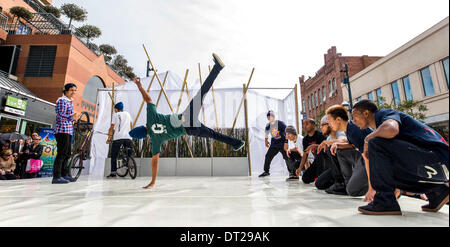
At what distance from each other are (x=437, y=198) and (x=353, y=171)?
71cm

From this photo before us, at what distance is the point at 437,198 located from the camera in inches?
42.3

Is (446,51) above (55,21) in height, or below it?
below

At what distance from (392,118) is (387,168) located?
263 mm

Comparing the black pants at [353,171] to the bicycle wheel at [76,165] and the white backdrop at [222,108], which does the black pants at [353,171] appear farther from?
the bicycle wheel at [76,165]

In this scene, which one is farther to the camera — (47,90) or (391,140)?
(47,90)

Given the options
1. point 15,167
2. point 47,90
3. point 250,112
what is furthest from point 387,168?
point 47,90

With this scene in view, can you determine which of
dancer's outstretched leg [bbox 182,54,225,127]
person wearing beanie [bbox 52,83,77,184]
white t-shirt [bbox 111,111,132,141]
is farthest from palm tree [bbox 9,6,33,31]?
dancer's outstretched leg [bbox 182,54,225,127]

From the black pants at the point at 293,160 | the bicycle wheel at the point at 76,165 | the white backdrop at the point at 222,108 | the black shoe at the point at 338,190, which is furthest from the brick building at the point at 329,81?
the bicycle wheel at the point at 76,165

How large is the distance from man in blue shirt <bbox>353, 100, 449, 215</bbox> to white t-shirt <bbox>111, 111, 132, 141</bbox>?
398 cm

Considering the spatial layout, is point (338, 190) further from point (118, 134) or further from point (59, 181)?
A: point (118, 134)

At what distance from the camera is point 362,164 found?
5.59ft

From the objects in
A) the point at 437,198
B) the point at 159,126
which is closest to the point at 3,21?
the point at 159,126

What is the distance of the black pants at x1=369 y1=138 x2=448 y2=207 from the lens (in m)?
0.96

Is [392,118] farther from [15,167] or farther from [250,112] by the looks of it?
[15,167]
